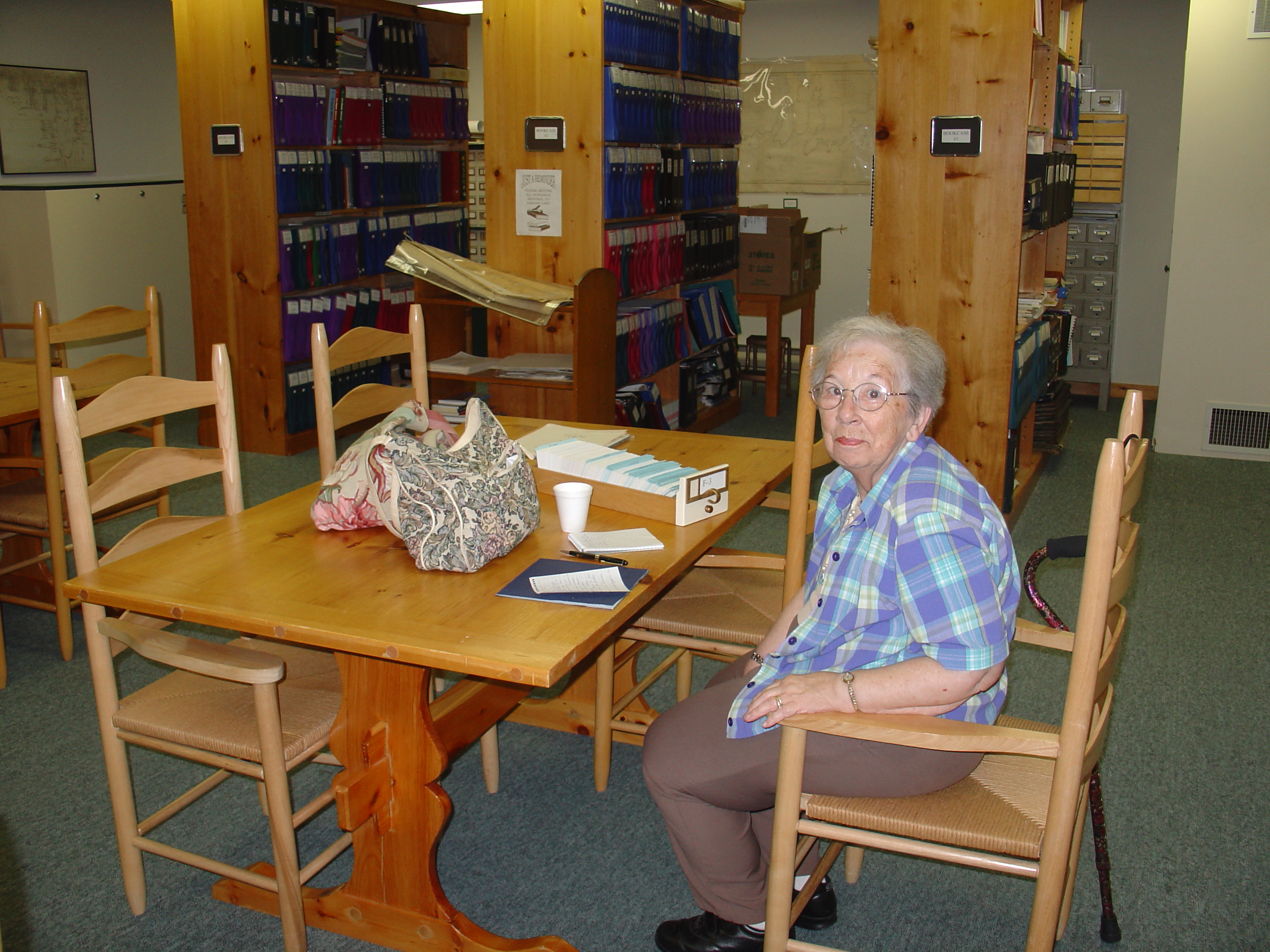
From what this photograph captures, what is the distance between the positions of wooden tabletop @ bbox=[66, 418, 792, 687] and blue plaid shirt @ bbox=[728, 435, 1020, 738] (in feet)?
0.82

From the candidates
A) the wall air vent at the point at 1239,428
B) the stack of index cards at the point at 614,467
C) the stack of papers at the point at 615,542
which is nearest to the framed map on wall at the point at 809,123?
the wall air vent at the point at 1239,428

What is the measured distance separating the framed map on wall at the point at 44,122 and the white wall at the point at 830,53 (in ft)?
13.4

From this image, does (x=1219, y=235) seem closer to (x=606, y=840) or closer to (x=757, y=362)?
(x=757, y=362)

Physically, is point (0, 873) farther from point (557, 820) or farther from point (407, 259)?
point (407, 259)

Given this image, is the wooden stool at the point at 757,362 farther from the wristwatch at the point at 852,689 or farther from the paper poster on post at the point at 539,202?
the wristwatch at the point at 852,689

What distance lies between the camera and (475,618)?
157cm

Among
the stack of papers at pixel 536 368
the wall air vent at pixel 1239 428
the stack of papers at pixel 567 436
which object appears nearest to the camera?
the stack of papers at pixel 567 436

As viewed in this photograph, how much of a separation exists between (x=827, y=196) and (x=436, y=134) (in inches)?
109

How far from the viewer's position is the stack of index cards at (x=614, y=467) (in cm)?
207

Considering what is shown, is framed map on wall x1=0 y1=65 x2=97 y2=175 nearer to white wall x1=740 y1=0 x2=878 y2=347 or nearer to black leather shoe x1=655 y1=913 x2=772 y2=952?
white wall x1=740 y1=0 x2=878 y2=347

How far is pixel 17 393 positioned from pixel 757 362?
454cm

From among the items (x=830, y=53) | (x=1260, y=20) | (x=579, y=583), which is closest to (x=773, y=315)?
→ (x=830, y=53)

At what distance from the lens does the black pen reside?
1795mm

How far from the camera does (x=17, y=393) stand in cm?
309
